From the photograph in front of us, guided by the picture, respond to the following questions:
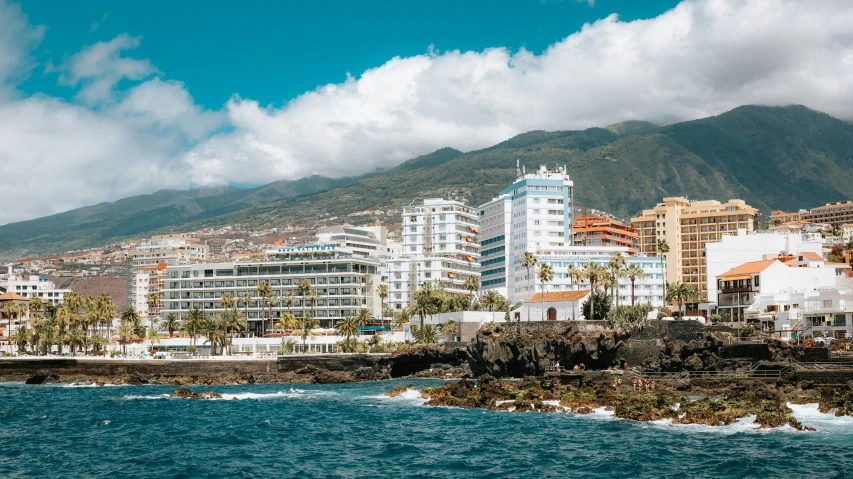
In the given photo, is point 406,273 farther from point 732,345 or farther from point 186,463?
point 186,463

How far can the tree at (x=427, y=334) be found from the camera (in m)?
128

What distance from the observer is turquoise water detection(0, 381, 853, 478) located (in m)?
43.1

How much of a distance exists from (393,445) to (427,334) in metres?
76.9

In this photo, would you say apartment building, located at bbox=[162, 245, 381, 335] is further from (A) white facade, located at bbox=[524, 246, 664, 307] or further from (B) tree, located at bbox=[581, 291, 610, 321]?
(B) tree, located at bbox=[581, 291, 610, 321]

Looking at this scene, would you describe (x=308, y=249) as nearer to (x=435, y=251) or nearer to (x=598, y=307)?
(x=435, y=251)

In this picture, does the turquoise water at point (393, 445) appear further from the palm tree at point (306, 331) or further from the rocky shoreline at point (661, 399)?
the palm tree at point (306, 331)

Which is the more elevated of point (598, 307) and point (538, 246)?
point (538, 246)

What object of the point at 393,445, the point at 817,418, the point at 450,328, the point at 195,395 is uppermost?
the point at 450,328

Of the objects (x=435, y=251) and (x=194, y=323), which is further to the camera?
(x=435, y=251)

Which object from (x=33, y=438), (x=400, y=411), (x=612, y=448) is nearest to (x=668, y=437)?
(x=612, y=448)

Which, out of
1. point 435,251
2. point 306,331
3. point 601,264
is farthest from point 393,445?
point 435,251

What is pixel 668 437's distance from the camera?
51.1m

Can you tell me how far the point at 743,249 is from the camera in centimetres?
15525

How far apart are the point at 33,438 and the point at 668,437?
40.1 m
